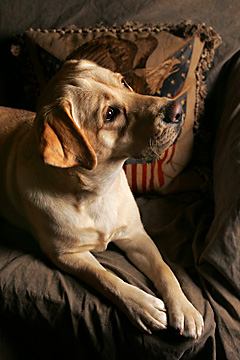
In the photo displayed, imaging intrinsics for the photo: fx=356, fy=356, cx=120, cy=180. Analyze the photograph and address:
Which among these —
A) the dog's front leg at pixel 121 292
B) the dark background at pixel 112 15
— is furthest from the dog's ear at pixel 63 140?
the dark background at pixel 112 15

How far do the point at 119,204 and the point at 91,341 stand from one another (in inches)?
21.6

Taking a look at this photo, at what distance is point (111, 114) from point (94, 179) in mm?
252

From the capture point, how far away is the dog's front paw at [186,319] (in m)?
1.17

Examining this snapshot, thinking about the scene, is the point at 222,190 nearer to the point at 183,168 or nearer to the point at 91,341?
the point at 183,168

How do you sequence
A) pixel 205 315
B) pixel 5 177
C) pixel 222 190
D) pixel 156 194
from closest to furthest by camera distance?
pixel 205 315
pixel 222 190
pixel 5 177
pixel 156 194

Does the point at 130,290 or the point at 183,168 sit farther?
the point at 183,168

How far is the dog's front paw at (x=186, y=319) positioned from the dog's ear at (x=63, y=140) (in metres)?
0.58

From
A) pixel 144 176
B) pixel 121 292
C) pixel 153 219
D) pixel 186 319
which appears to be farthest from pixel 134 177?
pixel 186 319

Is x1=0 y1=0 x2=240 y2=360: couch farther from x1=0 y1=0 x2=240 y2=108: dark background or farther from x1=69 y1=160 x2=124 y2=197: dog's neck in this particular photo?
x1=69 y1=160 x2=124 y2=197: dog's neck

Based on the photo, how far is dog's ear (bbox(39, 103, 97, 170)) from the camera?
1116 mm

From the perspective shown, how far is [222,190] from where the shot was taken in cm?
147

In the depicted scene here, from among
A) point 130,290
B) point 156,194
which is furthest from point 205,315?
point 156,194

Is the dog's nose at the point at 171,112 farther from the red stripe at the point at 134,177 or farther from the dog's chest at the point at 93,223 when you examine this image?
the red stripe at the point at 134,177

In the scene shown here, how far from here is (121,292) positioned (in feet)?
4.13
